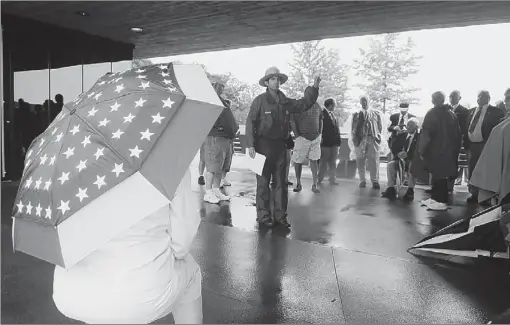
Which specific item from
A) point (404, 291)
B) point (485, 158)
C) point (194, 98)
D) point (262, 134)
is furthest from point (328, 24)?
point (194, 98)

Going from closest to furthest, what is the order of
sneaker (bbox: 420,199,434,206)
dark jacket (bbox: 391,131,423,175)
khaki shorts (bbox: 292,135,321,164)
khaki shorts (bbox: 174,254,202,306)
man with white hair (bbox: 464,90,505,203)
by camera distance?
khaki shorts (bbox: 174,254,202,306)
sneaker (bbox: 420,199,434,206)
man with white hair (bbox: 464,90,505,203)
dark jacket (bbox: 391,131,423,175)
khaki shorts (bbox: 292,135,321,164)

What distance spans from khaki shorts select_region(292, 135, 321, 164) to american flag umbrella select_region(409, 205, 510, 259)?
5114 millimetres

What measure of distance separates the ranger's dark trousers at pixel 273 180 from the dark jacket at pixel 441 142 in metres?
2.83

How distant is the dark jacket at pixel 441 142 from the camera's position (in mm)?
7504

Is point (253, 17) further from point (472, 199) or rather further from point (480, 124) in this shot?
point (472, 199)

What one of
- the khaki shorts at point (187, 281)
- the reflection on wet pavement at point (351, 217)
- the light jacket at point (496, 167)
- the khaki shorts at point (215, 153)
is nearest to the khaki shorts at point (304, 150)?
the reflection on wet pavement at point (351, 217)

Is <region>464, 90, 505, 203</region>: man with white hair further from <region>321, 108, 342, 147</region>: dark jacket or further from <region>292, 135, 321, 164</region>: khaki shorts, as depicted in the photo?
<region>292, 135, 321, 164</region>: khaki shorts

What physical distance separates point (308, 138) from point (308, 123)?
336 millimetres

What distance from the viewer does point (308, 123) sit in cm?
969

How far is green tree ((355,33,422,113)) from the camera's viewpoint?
36.9m

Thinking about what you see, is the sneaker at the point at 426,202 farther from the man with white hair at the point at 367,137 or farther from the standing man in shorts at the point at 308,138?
the standing man in shorts at the point at 308,138

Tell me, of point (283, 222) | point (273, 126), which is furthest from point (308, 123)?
point (283, 222)

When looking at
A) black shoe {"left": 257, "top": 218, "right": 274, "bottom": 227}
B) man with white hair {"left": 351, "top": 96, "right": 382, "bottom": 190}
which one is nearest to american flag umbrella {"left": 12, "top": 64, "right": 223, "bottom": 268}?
black shoe {"left": 257, "top": 218, "right": 274, "bottom": 227}

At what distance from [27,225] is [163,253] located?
588 millimetres
